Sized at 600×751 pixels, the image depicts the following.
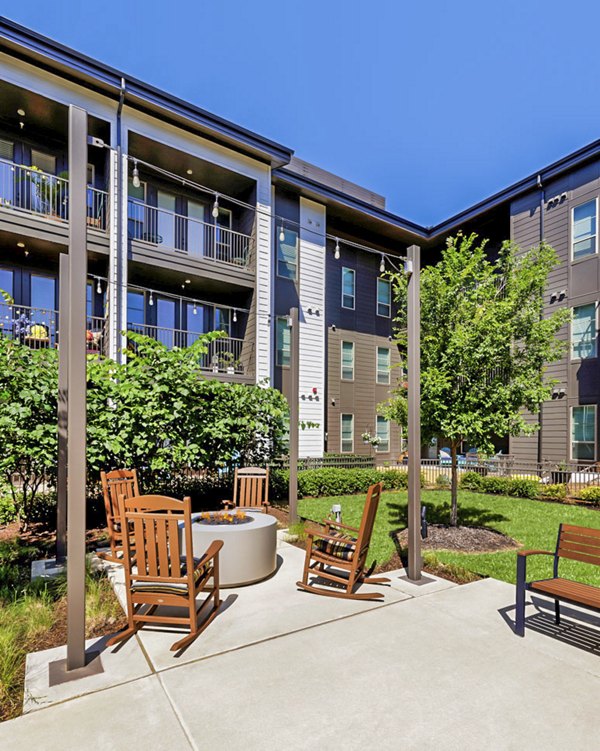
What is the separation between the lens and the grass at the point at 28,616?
3.11 metres

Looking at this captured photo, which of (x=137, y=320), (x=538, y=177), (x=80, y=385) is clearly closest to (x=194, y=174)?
(x=137, y=320)

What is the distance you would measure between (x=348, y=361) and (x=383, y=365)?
2.11 m

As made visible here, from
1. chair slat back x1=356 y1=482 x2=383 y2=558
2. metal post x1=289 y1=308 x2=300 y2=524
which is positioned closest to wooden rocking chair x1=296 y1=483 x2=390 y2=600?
chair slat back x1=356 y1=482 x2=383 y2=558

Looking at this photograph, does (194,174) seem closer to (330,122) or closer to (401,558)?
(330,122)

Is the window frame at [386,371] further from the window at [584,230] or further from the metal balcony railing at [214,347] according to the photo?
the window at [584,230]

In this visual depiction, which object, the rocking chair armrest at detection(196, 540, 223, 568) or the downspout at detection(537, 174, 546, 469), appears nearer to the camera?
the rocking chair armrest at detection(196, 540, 223, 568)

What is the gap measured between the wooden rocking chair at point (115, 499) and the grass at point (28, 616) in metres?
0.60

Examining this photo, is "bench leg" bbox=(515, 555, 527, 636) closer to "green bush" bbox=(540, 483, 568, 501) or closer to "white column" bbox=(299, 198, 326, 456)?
"green bush" bbox=(540, 483, 568, 501)

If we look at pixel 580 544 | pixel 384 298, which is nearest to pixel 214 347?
pixel 384 298

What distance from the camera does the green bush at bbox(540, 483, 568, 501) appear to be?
11.6 meters

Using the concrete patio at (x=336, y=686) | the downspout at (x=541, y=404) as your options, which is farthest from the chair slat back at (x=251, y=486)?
the downspout at (x=541, y=404)

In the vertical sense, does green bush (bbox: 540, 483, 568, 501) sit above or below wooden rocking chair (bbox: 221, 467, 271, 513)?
below

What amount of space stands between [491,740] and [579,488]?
1171 cm

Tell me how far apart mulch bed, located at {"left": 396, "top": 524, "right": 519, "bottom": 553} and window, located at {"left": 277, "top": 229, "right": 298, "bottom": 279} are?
11.1 m
